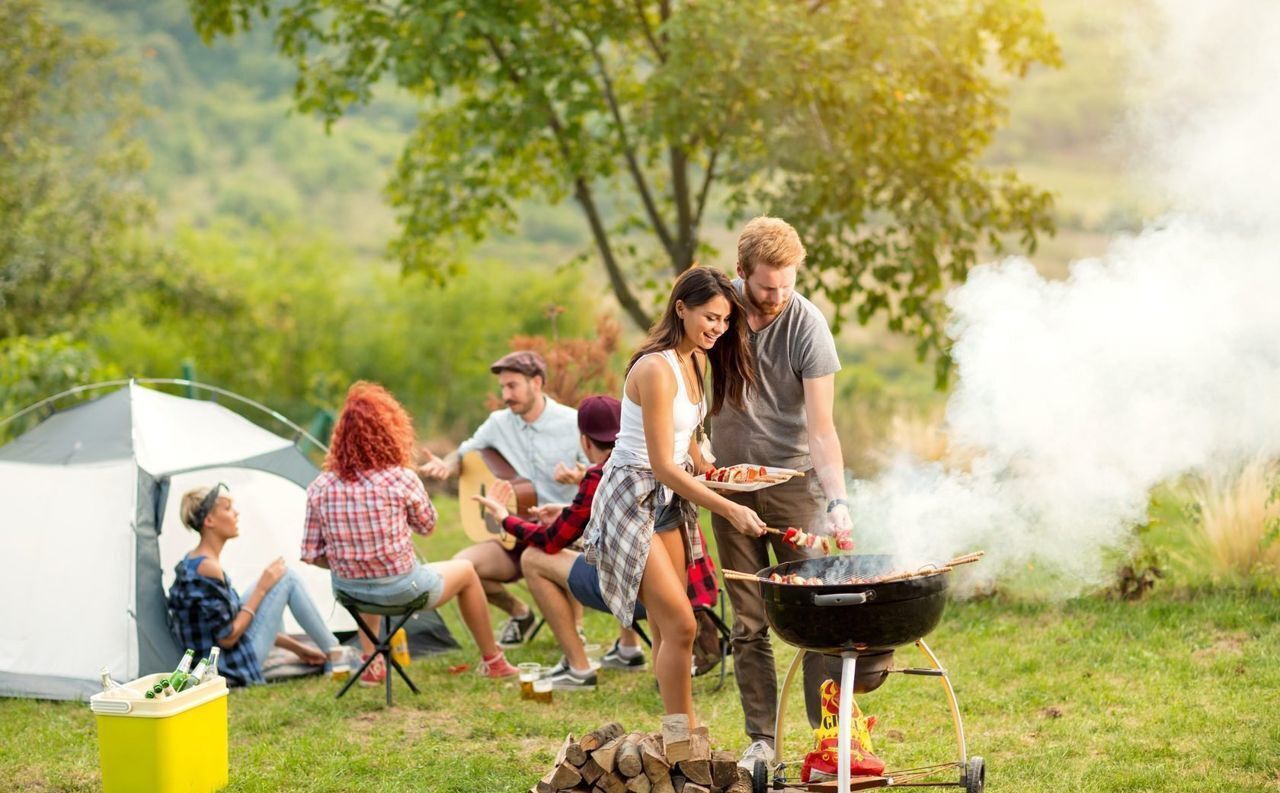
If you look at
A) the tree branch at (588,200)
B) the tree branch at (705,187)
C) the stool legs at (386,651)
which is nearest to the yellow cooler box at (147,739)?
the stool legs at (386,651)

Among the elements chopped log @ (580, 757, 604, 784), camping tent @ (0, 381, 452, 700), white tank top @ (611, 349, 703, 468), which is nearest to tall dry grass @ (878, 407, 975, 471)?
camping tent @ (0, 381, 452, 700)

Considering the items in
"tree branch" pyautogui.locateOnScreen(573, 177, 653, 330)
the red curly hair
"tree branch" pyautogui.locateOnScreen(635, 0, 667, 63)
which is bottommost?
the red curly hair

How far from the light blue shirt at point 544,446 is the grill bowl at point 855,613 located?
2387 millimetres

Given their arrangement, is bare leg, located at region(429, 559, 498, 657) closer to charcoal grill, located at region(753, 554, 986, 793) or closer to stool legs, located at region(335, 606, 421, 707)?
stool legs, located at region(335, 606, 421, 707)

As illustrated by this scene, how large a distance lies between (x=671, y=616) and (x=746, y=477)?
45cm

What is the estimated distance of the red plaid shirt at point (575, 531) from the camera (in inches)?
175

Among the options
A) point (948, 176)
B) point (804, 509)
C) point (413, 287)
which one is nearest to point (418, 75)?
point (948, 176)

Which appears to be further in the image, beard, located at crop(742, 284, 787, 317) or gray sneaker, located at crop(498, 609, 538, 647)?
gray sneaker, located at crop(498, 609, 538, 647)

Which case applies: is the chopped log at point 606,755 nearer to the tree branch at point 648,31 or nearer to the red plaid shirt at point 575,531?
the red plaid shirt at point 575,531

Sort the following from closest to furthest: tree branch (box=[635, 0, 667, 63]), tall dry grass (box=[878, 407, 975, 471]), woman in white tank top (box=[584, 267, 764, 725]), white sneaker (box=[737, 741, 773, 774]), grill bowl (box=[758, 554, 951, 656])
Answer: grill bowl (box=[758, 554, 951, 656]) < woman in white tank top (box=[584, 267, 764, 725]) < white sneaker (box=[737, 741, 773, 774]) < tall dry grass (box=[878, 407, 975, 471]) < tree branch (box=[635, 0, 667, 63])

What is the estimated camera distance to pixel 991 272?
174 inches

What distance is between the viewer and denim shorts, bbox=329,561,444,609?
15.8ft

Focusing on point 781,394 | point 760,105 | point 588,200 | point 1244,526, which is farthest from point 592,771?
point 588,200

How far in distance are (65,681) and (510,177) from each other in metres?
5.52
